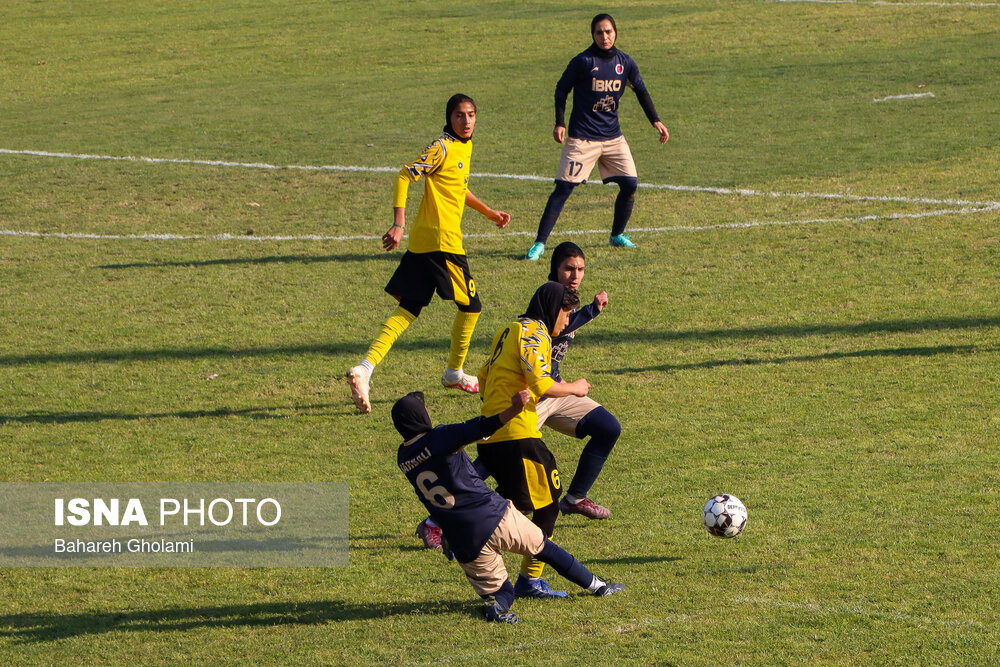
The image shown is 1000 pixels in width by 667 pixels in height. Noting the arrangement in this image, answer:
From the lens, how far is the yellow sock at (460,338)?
10.5 metres

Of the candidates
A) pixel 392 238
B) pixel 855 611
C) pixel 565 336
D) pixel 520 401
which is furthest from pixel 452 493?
pixel 392 238

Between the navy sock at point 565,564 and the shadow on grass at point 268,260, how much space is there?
826 centimetres

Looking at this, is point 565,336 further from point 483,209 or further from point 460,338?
point 483,209

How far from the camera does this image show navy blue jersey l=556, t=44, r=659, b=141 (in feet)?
46.1

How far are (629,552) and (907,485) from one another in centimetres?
211

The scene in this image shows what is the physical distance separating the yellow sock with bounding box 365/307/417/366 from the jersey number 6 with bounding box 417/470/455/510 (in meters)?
3.44

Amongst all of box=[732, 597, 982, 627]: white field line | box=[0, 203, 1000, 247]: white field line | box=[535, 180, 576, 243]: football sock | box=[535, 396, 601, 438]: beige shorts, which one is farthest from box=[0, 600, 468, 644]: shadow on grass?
box=[0, 203, 1000, 247]: white field line

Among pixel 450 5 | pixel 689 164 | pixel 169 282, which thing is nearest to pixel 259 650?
pixel 169 282

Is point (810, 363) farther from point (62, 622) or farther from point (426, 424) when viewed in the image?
point (62, 622)

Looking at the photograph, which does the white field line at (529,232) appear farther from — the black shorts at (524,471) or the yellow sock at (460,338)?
the black shorts at (524,471)

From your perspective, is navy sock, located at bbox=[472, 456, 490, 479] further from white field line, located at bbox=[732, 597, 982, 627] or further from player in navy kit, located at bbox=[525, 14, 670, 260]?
player in navy kit, located at bbox=[525, 14, 670, 260]

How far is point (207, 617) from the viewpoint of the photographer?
279 inches

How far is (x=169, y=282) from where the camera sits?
1409cm

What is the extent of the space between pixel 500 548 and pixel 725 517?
5.13 feet
